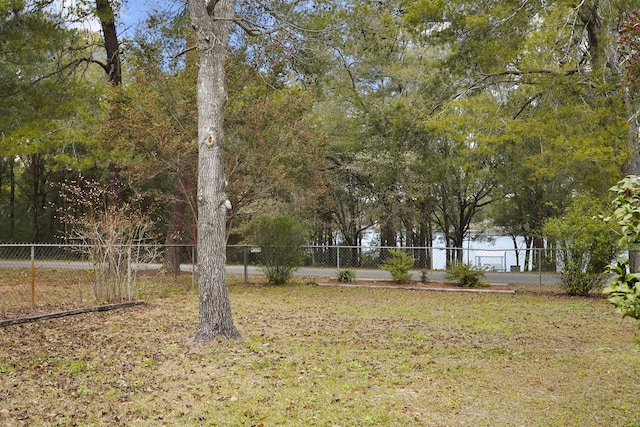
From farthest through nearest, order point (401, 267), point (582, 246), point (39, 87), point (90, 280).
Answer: point (39, 87), point (401, 267), point (90, 280), point (582, 246)

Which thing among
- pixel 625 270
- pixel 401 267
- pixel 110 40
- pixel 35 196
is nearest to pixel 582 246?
pixel 401 267

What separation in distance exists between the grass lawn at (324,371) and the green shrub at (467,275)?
171 inches

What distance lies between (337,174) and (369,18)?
11783 mm

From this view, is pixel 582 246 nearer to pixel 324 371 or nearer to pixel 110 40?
pixel 324 371

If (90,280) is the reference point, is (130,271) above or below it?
above

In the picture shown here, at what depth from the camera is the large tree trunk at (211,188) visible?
680cm

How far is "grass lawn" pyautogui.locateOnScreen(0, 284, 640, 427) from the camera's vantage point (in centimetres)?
430

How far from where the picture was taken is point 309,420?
4164mm

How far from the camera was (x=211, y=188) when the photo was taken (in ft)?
22.7

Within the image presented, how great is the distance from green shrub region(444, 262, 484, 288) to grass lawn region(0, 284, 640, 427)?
4.35 m

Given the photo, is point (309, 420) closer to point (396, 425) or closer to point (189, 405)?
point (396, 425)

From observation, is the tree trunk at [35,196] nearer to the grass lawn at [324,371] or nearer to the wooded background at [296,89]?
A: the wooded background at [296,89]

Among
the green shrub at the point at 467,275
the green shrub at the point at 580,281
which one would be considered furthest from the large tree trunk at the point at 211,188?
the green shrub at the point at 580,281

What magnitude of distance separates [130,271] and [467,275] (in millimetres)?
8409
